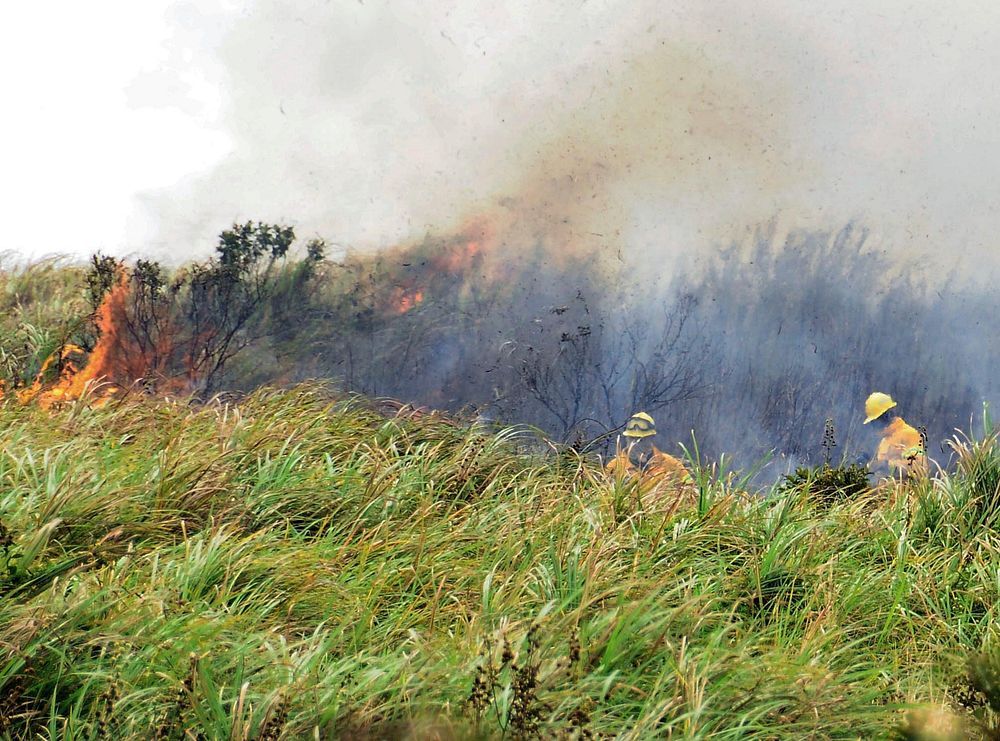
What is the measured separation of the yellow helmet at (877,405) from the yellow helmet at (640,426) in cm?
113

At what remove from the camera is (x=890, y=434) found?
5707 millimetres

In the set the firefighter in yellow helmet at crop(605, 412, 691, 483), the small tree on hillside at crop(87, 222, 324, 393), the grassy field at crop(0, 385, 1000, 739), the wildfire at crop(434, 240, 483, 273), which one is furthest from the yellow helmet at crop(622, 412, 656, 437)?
the small tree on hillside at crop(87, 222, 324, 393)

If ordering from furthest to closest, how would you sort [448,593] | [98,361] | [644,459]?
[98,361], [644,459], [448,593]

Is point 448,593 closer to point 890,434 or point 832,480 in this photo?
point 832,480

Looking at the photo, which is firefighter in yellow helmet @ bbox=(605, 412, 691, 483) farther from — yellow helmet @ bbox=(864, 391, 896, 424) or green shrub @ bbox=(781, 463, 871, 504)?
yellow helmet @ bbox=(864, 391, 896, 424)

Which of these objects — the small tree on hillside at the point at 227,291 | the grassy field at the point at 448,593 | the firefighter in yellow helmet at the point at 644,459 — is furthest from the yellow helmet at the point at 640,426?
the small tree on hillside at the point at 227,291

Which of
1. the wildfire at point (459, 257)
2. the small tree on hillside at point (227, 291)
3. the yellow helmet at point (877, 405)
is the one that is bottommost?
the yellow helmet at point (877, 405)

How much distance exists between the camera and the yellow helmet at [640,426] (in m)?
5.59

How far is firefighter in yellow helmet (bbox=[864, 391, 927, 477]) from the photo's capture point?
5.53m

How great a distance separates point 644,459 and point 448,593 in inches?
86.7

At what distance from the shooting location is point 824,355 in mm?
5789

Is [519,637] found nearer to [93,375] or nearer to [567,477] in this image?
[567,477]

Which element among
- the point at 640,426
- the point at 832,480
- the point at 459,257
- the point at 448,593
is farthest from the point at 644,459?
the point at 448,593

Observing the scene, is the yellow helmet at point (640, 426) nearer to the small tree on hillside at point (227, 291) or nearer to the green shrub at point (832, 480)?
the green shrub at point (832, 480)
